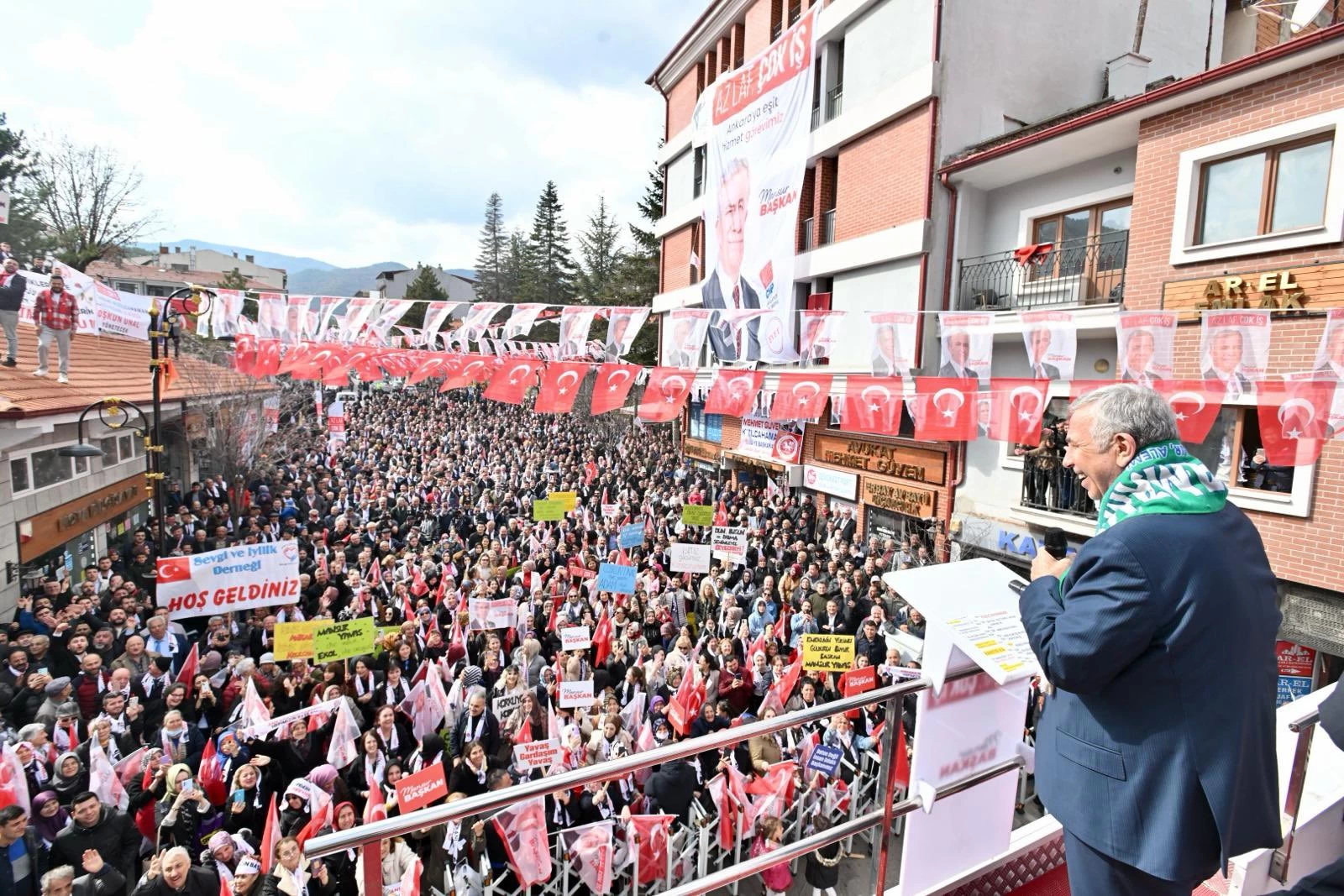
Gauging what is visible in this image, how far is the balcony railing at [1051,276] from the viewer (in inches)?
487

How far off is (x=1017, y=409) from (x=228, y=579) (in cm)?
1117

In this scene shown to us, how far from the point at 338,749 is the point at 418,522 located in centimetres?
996

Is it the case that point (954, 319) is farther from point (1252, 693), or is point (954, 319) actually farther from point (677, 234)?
point (677, 234)

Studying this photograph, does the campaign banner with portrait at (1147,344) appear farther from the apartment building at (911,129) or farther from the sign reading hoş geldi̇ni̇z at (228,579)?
the sign reading hoş geldi̇ni̇z at (228,579)

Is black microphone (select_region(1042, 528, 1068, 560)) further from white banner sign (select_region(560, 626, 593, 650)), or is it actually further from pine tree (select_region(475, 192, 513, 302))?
pine tree (select_region(475, 192, 513, 302))

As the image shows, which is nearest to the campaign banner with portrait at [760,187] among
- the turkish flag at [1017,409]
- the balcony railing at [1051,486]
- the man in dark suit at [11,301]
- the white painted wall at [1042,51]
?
the white painted wall at [1042,51]

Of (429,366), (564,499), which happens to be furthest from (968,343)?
(429,366)

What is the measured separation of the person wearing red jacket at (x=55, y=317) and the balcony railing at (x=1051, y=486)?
17.4 meters

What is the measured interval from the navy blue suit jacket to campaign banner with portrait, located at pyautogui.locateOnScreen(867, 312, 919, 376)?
1123cm

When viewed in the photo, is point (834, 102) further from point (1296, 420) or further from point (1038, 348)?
point (1296, 420)

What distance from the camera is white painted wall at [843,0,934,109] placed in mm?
15070

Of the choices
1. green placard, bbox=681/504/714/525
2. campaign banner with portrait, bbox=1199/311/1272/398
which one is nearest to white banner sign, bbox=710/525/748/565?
green placard, bbox=681/504/714/525

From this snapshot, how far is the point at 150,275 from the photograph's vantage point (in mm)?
64438

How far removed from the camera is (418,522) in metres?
16.4
